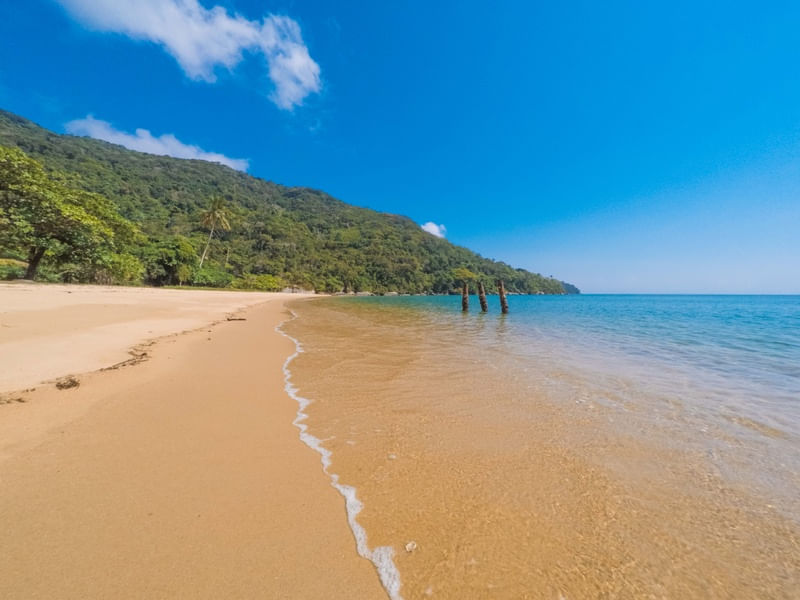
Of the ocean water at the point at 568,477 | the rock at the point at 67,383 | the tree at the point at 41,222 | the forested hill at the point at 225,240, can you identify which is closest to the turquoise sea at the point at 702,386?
the ocean water at the point at 568,477

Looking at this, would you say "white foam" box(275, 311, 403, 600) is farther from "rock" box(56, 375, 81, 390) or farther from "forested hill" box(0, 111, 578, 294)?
"forested hill" box(0, 111, 578, 294)

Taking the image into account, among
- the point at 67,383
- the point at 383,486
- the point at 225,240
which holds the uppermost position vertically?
the point at 225,240

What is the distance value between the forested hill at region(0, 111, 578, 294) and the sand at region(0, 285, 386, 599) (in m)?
34.7

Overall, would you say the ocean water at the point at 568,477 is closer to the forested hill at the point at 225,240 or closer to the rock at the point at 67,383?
the rock at the point at 67,383

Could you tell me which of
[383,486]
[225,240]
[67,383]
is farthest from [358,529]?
[225,240]

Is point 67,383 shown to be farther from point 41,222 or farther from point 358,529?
point 41,222

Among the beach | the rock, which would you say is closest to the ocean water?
the beach

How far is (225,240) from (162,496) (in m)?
122

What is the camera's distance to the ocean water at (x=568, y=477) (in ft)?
6.74

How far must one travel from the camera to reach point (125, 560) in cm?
193

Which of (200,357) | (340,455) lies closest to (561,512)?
(340,455)

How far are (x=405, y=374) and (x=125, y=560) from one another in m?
5.46

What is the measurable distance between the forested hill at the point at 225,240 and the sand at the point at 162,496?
114 feet

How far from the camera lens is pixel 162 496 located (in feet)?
8.52
